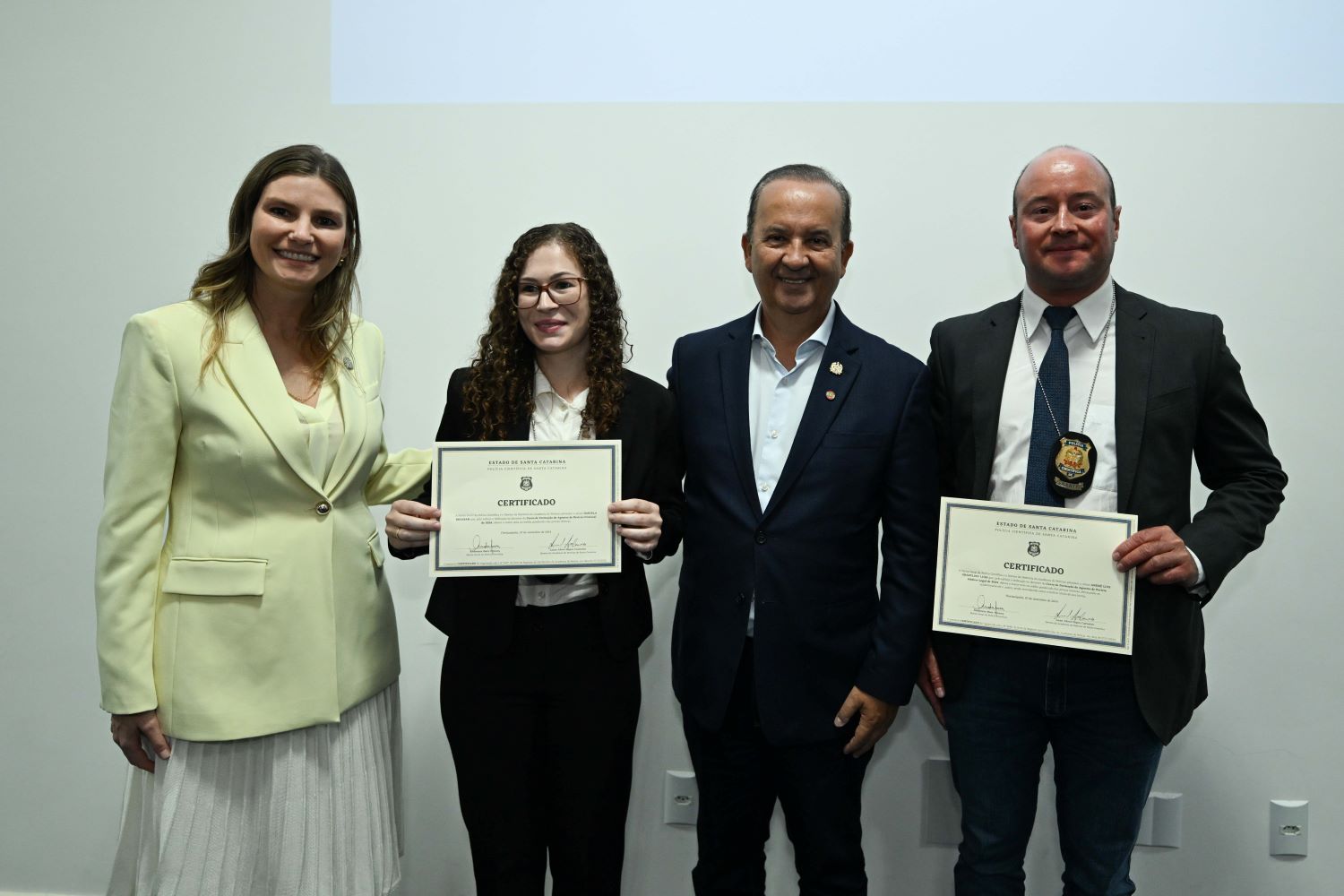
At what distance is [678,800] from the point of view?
8.27ft

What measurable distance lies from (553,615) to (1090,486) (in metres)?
1.09

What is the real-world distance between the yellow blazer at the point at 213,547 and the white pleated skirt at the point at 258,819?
0.25ft

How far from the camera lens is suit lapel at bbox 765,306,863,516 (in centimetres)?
173

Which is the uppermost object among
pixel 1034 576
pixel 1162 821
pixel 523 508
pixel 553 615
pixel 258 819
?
pixel 523 508

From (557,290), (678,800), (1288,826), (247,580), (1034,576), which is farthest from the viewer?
(678,800)

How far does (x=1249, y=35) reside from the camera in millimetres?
2297

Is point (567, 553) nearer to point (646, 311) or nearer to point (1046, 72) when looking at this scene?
point (646, 311)

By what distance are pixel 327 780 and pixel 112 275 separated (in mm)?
1795

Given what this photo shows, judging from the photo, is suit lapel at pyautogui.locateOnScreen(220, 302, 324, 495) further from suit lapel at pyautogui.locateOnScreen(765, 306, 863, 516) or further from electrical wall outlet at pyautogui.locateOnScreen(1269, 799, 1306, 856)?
electrical wall outlet at pyautogui.locateOnScreen(1269, 799, 1306, 856)

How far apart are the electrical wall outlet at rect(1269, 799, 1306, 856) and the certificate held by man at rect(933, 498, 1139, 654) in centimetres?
131
